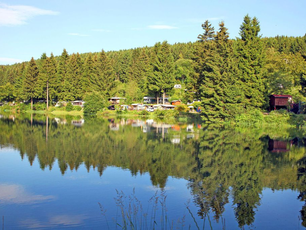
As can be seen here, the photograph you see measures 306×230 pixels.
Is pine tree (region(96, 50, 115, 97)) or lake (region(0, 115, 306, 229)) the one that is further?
pine tree (region(96, 50, 115, 97))

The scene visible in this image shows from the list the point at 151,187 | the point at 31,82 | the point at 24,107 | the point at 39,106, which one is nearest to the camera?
the point at 151,187

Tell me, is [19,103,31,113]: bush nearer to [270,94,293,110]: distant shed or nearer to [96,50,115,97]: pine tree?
[96,50,115,97]: pine tree

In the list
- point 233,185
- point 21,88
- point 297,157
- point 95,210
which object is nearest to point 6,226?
point 95,210

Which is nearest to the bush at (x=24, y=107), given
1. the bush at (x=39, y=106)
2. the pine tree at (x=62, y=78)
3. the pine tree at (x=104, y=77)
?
the bush at (x=39, y=106)

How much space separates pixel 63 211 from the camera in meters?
9.41

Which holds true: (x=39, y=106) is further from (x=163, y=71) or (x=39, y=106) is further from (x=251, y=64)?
(x=251, y=64)

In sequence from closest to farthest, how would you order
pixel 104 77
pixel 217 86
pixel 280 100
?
pixel 217 86 < pixel 280 100 < pixel 104 77

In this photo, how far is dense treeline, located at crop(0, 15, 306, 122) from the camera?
4119cm

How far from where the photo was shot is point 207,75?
41.4 metres

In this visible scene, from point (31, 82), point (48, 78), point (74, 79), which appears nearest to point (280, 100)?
point (74, 79)

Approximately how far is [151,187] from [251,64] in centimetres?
3530

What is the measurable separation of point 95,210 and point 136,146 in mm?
12052

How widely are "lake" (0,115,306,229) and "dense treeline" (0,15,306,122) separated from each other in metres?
20.5

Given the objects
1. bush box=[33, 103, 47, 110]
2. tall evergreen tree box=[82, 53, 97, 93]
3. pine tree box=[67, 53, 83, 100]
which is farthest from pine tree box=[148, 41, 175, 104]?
bush box=[33, 103, 47, 110]
